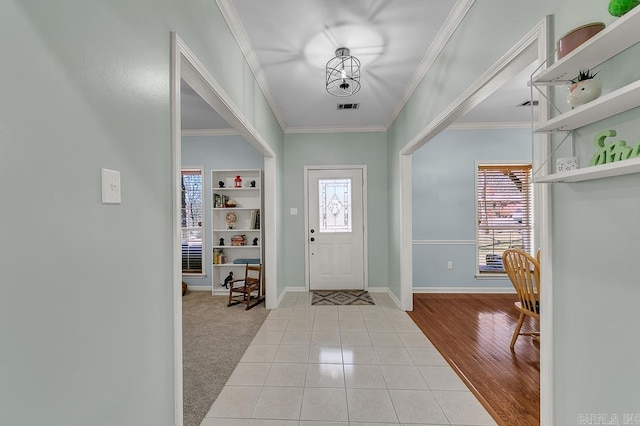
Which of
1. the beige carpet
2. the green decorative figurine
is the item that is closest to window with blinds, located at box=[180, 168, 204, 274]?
the beige carpet

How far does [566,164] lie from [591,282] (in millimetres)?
474

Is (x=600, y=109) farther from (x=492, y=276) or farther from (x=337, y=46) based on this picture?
(x=492, y=276)

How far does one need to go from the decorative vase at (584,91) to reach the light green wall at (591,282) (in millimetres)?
99

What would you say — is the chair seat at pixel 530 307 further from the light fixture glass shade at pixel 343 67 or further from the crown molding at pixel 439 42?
the light fixture glass shade at pixel 343 67

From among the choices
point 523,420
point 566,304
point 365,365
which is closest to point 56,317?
point 566,304

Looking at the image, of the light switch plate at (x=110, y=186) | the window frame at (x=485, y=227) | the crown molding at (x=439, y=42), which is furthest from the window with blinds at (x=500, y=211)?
the light switch plate at (x=110, y=186)

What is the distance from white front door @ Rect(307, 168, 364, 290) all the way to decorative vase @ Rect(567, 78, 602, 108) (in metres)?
3.80

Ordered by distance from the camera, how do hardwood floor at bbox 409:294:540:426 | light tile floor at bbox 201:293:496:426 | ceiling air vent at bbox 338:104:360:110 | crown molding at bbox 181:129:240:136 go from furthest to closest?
crown molding at bbox 181:129:240:136 → ceiling air vent at bbox 338:104:360:110 → hardwood floor at bbox 409:294:540:426 → light tile floor at bbox 201:293:496:426

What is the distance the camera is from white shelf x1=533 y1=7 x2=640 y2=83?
87 cm

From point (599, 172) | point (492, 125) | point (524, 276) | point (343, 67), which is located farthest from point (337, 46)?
point (492, 125)

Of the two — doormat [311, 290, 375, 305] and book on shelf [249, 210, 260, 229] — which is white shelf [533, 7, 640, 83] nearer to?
doormat [311, 290, 375, 305]

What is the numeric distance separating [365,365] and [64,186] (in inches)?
96.2

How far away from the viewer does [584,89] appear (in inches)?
41.3

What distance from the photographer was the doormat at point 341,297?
13.9 ft
